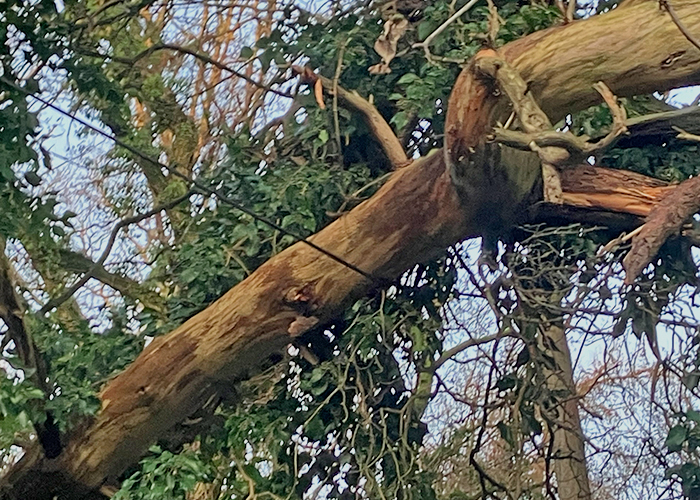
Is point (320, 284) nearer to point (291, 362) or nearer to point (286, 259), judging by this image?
point (286, 259)

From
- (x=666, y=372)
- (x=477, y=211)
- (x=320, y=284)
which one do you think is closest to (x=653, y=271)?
(x=666, y=372)

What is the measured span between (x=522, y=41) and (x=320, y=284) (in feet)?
2.50

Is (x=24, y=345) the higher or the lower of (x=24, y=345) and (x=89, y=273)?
the lower

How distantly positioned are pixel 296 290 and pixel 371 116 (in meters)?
0.55

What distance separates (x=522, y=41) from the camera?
1.88 meters

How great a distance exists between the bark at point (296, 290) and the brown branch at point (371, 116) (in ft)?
0.51

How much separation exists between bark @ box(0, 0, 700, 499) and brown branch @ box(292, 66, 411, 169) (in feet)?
0.51

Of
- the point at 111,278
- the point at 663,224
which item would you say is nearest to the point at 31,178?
the point at 111,278

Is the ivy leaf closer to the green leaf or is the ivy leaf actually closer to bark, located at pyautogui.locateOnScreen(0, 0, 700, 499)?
bark, located at pyautogui.locateOnScreen(0, 0, 700, 499)

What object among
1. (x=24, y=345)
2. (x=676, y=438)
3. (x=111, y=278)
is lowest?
(x=676, y=438)

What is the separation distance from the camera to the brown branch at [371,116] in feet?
7.78

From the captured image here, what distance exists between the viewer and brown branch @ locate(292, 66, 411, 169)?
2.37 metres

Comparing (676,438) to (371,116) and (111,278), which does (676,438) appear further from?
(111,278)

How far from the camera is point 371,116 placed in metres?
2.40
